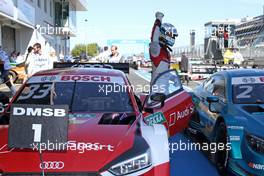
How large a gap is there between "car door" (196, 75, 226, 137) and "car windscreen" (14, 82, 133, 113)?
1.64 metres

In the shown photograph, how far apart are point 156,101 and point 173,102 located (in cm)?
84

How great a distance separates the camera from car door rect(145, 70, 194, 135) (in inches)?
216

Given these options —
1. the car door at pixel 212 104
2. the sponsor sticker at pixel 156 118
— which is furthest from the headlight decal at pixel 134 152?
the car door at pixel 212 104

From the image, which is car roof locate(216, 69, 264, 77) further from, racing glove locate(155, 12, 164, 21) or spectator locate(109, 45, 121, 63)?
spectator locate(109, 45, 121, 63)

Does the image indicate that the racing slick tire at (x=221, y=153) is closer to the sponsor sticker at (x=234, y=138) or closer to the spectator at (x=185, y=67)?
the sponsor sticker at (x=234, y=138)

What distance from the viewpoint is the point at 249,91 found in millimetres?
5828

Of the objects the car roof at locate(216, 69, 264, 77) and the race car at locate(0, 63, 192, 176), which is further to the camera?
the car roof at locate(216, 69, 264, 77)

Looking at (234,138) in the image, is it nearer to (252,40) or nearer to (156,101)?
(156,101)

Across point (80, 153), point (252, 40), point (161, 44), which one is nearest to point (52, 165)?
point (80, 153)

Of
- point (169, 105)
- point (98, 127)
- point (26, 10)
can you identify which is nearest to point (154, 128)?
point (98, 127)

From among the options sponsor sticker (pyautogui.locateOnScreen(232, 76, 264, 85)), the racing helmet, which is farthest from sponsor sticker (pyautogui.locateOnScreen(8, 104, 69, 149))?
the racing helmet

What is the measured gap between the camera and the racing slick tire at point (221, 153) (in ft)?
16.9

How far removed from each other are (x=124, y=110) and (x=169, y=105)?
1.22 meters

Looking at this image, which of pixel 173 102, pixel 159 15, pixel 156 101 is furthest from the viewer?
pixel 159 15
